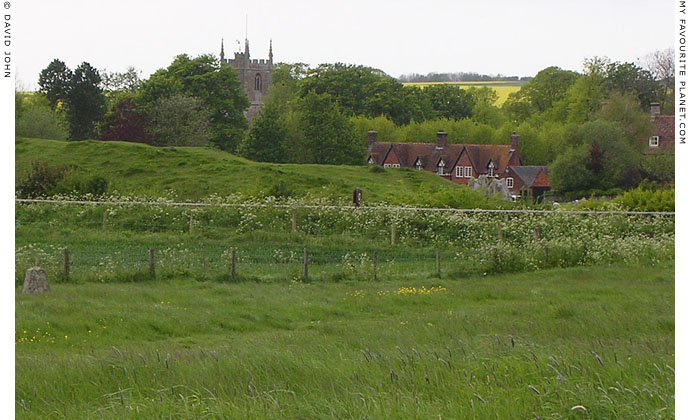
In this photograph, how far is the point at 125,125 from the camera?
64.7 metres

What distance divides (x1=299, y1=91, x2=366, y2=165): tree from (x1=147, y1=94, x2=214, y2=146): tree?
859 cm

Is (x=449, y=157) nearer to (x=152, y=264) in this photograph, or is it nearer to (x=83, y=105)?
(x=83, y=105)

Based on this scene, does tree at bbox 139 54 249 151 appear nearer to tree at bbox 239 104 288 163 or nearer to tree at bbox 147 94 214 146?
tree at bbox 147 94 214 146

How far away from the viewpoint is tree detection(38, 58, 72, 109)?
235ft

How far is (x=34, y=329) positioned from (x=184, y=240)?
15479mm

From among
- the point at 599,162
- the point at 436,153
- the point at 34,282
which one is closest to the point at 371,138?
the point at 436,153

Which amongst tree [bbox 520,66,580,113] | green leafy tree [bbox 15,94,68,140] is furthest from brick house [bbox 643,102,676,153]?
green leafy tree [bbox 15,94,68,140]

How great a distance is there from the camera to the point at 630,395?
6414mm

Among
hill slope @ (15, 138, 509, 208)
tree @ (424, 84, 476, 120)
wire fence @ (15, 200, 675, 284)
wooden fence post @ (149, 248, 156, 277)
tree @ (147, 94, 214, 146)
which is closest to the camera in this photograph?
wooden fence post @ (149, 248, 156, 277)

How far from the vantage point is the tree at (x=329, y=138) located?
71.8 meters

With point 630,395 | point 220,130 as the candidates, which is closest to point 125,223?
point 630,395

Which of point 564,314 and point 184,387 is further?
point 564,314

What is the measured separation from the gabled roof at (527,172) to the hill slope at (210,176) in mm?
35624

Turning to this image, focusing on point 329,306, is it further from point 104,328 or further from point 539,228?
point 539,228
